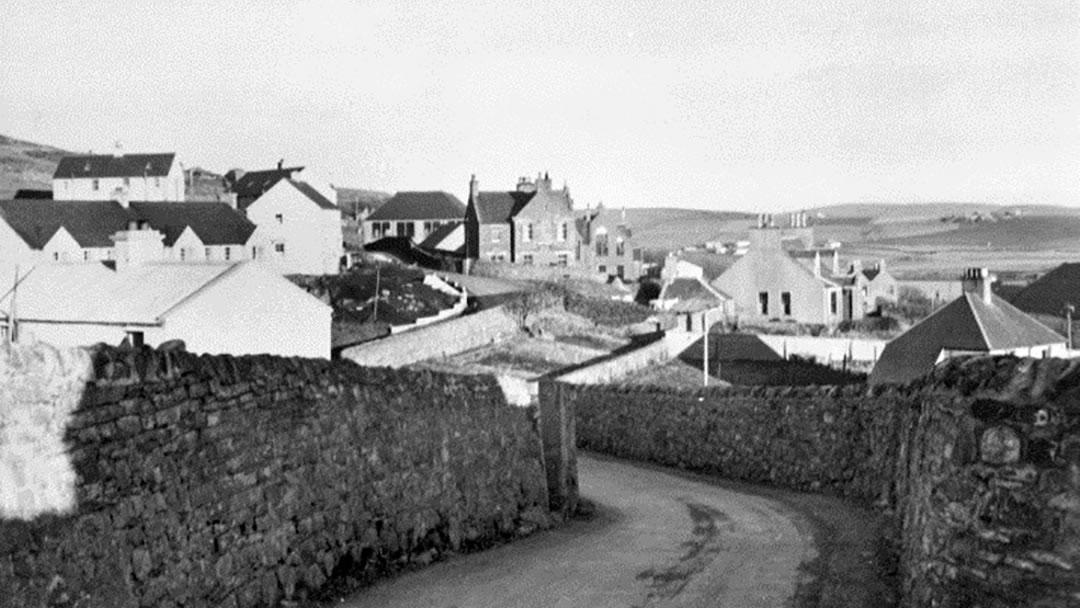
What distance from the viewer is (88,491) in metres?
9.72

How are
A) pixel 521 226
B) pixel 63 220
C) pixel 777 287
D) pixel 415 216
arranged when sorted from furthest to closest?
pixel 415 216, pixel 521 226, pixel 777 287, pixel 63 220

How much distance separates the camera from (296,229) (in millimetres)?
93250

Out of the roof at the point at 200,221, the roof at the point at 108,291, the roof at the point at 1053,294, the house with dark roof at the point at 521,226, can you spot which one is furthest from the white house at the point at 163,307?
the house with dark roof at the point at 521,226

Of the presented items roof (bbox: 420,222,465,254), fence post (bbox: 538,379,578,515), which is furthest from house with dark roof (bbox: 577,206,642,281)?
fence post (bbox: 538,379,578,515)

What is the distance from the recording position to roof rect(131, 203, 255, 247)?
79500 mm

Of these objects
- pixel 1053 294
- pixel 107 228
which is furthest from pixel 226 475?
pixel 107 228

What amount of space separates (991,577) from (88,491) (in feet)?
19.2

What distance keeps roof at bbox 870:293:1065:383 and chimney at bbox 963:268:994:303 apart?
1.63 ft

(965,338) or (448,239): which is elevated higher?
(448,239)

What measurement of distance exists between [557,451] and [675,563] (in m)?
4.98

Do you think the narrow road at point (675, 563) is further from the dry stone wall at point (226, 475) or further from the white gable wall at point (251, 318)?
the white gable wall at point (251, 318)

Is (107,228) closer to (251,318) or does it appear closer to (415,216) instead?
(251,318)

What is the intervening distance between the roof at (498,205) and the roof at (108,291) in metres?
63.7

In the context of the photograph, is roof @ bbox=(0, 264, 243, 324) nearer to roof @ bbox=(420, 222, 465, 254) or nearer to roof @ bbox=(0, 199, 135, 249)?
roof @ bbox=(0, 199, 135, 249)
